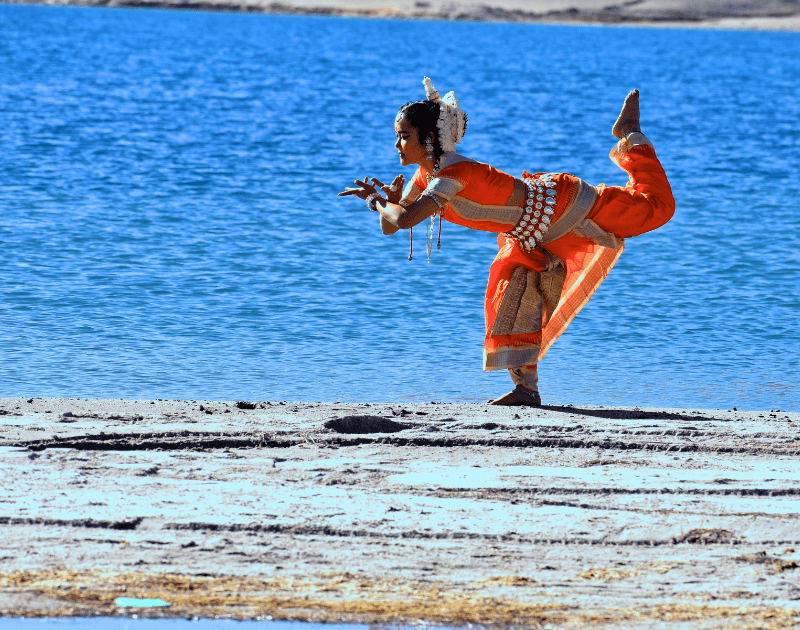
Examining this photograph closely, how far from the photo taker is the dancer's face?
5.48 meters

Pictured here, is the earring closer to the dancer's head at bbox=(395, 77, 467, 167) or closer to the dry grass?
the dancer's head at bbox=(395, 77, 467, 167)

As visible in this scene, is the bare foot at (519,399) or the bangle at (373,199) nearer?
the bangle at (373,199)

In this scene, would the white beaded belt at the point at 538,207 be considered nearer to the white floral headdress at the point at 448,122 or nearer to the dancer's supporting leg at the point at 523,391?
the white floral headdress at the point at 448,122

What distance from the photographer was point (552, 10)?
84062 millimetres

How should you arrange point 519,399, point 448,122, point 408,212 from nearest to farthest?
point 408,212, point 448,122, point 519,399

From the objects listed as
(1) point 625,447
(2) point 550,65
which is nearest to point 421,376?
(1) point 625,447

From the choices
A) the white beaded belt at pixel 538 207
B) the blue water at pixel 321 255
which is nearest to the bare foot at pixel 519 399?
the blue water at pixel 321 255

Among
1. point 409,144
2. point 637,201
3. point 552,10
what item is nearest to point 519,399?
point 637,201

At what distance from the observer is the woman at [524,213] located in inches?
215

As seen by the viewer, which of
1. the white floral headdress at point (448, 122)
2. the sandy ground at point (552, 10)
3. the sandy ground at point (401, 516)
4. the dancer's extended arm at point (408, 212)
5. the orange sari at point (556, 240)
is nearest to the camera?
the sandy ground at point (401, 516)

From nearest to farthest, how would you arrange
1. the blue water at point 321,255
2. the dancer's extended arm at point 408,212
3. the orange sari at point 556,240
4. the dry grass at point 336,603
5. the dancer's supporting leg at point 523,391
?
the dry grass at point 336,603, the dancer's extended arm at point 408,212, the orange sari at point 556,240, the dancer's supporting leg at point 523,391, the blue water at point 321,255

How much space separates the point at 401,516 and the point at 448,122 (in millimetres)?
2095

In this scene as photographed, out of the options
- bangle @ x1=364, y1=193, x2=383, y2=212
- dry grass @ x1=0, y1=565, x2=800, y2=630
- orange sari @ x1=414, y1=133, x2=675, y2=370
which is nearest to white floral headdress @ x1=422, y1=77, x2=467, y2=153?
orange sari @ x1=414, y1=133, x2=675, y2=370

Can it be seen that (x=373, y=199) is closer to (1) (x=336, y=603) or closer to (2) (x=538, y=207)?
(2) (x=538, y=207)
